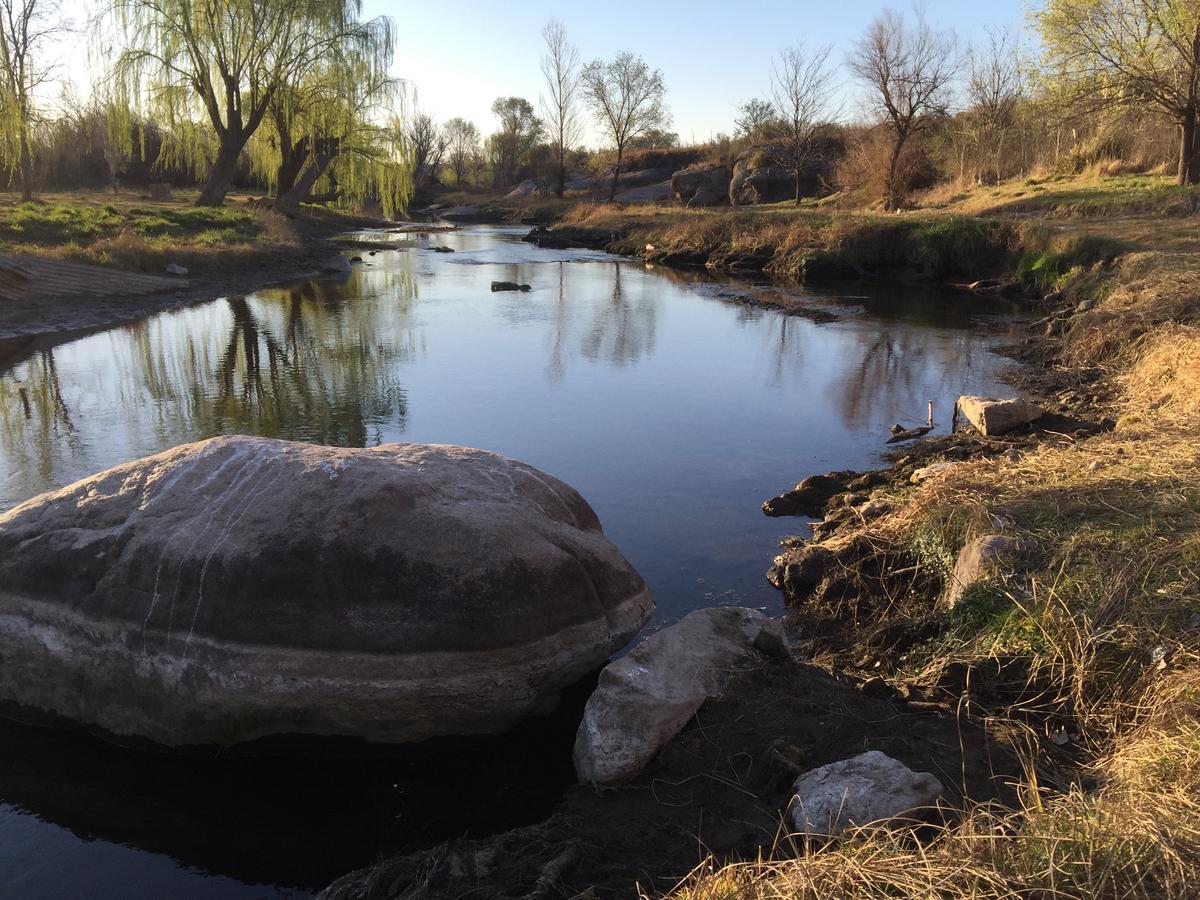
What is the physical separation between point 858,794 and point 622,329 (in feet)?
43.8

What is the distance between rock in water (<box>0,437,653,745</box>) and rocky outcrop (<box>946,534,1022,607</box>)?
5.93 ft

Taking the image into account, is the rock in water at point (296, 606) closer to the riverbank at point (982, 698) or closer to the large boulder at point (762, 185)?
the riverbank at point (982, 698)

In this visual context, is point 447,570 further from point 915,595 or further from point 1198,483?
point 1198,483

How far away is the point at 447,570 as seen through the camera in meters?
4.14

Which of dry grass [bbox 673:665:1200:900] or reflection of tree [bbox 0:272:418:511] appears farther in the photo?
reflection of tree [bbox 0:272:418:511]

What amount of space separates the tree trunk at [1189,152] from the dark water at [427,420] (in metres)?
7.25

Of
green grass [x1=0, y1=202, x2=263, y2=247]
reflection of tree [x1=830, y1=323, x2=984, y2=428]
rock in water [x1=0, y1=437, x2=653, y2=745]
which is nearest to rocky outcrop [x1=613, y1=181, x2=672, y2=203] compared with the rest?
green grass [x1=0, y1=202, x2=263, y2=247]

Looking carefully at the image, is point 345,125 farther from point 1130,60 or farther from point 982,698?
point 982,698

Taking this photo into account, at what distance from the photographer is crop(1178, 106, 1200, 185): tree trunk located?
2058 cm

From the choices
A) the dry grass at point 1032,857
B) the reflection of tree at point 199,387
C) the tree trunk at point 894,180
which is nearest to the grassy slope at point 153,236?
the reflection of tree at point 199,387

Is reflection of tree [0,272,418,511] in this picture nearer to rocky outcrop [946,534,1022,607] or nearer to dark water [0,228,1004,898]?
dark water [0,228,1004,898]

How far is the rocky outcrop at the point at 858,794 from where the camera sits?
10.1ft

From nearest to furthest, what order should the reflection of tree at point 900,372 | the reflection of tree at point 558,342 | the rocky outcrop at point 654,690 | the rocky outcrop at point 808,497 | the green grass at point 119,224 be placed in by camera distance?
the rocky outcrop at point 654,690, the rocky outcrop at point 808,497, the reflection of tree at point 900,372, the reflection of tree at point 558,342, the green grass at point 119,224

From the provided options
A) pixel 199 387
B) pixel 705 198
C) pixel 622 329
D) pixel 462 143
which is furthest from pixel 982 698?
pixel 462 143
